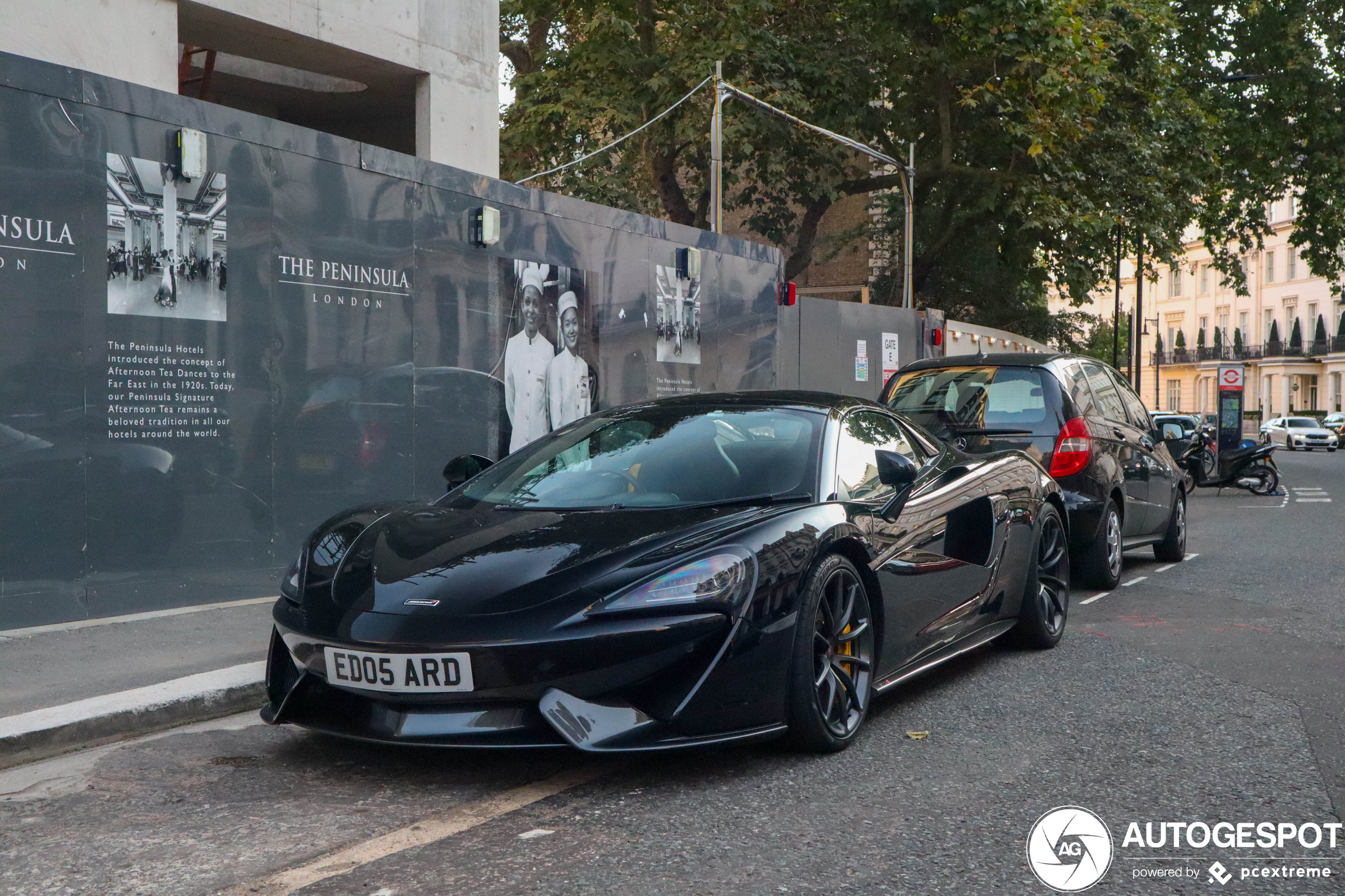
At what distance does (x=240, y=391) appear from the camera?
7734mm

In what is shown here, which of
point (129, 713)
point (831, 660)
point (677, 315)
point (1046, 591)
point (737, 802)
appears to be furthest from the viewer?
point (677, 315)

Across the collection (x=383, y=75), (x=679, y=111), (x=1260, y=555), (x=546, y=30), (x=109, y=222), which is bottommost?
(x=1260, y=555)

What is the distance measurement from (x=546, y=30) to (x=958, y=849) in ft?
82.4

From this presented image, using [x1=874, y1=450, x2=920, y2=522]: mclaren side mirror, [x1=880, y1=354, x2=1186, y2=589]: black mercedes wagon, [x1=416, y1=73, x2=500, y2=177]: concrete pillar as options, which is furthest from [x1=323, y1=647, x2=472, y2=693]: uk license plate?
[x1=416, y1=73, x2=500, y2=177]: concrete pillar

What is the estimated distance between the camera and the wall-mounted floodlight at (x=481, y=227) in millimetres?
9602

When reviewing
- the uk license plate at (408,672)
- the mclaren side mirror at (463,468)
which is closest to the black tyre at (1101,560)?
the mclaren side mirror at (463,468)

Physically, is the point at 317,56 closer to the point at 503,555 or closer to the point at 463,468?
the point at 463,468

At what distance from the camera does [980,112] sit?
81.3ft

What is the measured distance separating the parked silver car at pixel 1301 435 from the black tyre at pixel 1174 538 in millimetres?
46396

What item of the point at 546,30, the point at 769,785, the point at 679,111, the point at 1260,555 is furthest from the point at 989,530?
the point at 546,30

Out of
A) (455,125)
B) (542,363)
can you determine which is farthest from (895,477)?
(455,125)

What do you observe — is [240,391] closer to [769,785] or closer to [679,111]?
[769,785]

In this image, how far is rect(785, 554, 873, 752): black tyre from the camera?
13.9 feet

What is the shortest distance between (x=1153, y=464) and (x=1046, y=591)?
144 inches
